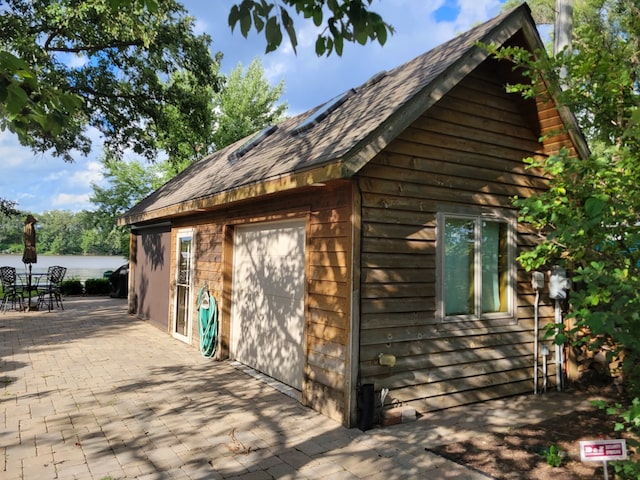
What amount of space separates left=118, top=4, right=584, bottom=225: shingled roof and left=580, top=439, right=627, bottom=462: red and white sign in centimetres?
269

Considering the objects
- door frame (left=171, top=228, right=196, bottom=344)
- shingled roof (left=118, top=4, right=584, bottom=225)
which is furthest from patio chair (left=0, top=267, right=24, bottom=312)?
shingled roof (left=118, top=4, right=584, bottom=225)

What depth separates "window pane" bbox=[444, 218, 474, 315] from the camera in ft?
16.9

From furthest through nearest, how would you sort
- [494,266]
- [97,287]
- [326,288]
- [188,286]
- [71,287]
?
[97,287] → [71,287] → [188,286] → [494,266] → [326,288]

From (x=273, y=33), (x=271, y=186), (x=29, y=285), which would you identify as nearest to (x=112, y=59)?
(x=29, y=285)

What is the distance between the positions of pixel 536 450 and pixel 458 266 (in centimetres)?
210

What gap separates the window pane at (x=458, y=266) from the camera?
5.15 meters

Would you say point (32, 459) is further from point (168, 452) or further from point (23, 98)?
point (23, 98)

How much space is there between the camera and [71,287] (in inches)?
699

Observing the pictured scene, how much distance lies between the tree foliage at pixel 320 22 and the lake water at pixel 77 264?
1985cm

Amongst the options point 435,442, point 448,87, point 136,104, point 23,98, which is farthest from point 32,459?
point 136,104

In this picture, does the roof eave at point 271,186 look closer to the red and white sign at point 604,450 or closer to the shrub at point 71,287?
the red and white sign at point 604,450

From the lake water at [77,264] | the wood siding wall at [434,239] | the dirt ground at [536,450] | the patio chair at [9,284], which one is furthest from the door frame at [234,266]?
the lake water at [77,264]

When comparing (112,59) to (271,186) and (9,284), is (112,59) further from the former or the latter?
(271,186)

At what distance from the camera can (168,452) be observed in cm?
377
